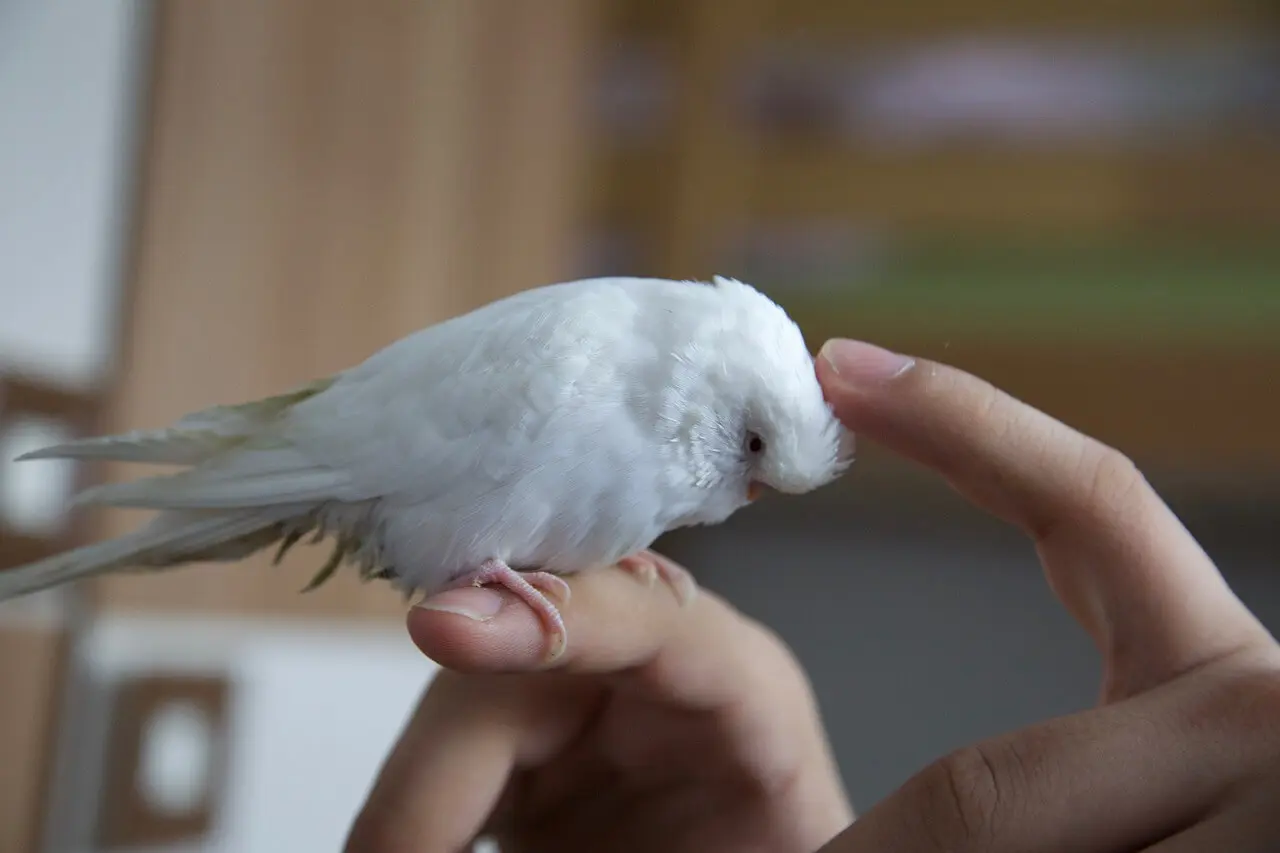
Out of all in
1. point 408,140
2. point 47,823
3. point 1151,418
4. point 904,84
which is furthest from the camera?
point 904,84

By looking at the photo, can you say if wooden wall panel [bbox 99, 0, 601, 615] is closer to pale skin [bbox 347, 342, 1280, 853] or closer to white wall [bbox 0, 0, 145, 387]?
white wall [bbox 0, 0, 145, 387]

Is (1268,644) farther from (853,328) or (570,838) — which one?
(853,328)

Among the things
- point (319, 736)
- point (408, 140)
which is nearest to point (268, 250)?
point (408, 140)

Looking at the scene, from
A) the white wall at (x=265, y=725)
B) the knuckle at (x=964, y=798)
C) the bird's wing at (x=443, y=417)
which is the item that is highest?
the bird's wing at (x=443, y=417)

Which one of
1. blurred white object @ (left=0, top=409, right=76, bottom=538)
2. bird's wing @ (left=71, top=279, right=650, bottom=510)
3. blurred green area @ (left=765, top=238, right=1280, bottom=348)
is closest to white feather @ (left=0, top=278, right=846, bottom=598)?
bird's wing @ (left=71, top=279, right=650, bottom=510)

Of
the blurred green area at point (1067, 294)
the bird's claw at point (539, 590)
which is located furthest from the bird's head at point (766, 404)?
the blurred green area at point (1067, 294)

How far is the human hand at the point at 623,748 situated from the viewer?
746 millimetres

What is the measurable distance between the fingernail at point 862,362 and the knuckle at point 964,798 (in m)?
0.24

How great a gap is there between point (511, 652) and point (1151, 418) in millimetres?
1703

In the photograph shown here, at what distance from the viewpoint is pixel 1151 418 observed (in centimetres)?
194

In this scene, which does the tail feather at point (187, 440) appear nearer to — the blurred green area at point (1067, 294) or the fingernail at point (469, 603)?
the fingernail at point (469, 603)

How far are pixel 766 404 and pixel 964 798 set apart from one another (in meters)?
0.25

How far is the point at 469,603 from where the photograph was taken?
595mm

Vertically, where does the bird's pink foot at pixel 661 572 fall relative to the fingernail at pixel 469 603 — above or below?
below
